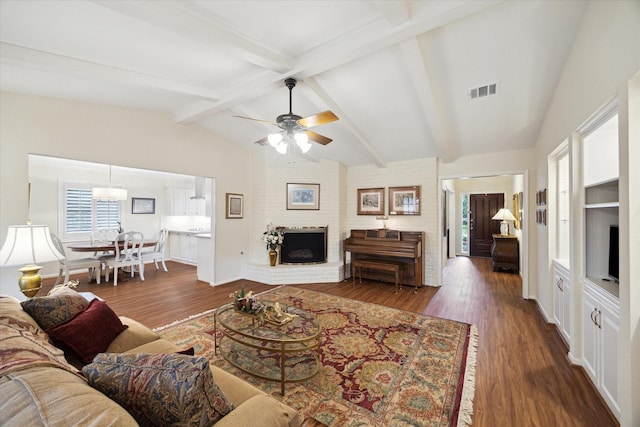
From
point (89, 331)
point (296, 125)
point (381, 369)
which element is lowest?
point (381, 369)

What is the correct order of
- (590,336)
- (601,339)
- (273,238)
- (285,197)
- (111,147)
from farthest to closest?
1. (285,197)
2. (273,238)
3. (111,147)
4. (590,336)
5. (601,339)

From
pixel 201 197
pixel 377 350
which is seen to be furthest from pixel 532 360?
pixel 201 197

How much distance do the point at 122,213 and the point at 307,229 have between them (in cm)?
498

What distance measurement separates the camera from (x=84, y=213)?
6.17 meters

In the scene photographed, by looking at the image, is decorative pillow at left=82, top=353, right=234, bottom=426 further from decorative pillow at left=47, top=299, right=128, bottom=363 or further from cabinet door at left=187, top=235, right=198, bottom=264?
cabinet door at left=187, top=235, right=198, bottom=264

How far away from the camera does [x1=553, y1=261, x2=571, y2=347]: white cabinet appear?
105 inches

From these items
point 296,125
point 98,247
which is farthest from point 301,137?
point 98,247

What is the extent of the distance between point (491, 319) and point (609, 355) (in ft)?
5.17

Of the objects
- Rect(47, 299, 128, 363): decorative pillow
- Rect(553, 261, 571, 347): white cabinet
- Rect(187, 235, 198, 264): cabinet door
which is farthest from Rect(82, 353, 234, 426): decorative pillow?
Rect(187, 235, 198, 264): cabinet door

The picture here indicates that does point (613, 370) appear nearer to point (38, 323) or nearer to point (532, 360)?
point (532, 360)

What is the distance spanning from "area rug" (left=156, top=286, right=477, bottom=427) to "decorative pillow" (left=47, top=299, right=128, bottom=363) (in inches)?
37.6

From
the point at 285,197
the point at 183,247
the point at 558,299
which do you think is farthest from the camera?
the point at 183,247

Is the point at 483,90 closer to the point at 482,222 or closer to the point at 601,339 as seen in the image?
the point at 601,339

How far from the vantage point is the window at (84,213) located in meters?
5.92
